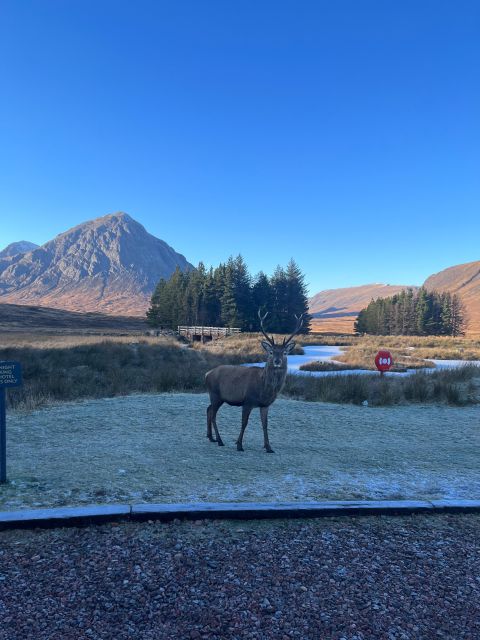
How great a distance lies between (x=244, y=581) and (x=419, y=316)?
66.8 metres

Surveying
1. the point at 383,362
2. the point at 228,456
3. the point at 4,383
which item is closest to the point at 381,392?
the point at 383,362

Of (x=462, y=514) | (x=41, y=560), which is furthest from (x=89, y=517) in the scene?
(x=462, y=514)

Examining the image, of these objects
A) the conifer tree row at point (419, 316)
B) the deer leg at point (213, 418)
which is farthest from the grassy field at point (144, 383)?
the conifer tree row at point (419, 316)

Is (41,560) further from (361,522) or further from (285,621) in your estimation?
(361,522)

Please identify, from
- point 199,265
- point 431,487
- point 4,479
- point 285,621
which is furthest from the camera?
point 199,265

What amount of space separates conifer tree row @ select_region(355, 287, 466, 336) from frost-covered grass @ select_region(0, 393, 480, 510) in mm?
58217

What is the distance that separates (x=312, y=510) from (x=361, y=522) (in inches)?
20.0

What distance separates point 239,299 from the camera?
168 feet

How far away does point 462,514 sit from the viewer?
15.0ft

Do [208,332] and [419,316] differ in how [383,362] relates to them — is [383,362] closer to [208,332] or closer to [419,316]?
[208,332]

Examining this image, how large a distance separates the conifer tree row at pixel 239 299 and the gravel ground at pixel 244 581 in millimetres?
45123

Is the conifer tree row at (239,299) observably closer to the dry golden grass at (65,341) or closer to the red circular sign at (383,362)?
the dry golden grass at (65,341)

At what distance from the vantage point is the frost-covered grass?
16.4 feet

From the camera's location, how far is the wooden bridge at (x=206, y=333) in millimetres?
42591
